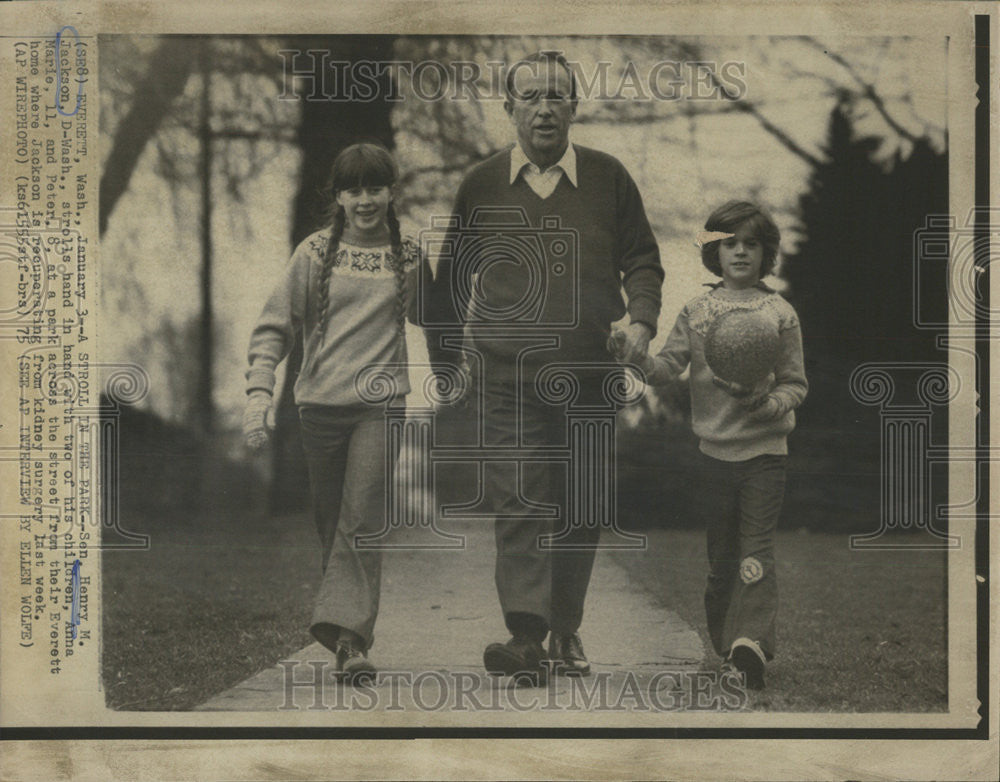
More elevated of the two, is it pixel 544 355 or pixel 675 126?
pixel 675 126

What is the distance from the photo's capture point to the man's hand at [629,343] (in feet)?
16.9

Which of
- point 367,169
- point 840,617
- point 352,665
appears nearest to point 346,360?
point 367,169

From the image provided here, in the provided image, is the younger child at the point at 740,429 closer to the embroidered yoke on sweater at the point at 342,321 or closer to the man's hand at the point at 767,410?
the man's hand at the point at 767,410

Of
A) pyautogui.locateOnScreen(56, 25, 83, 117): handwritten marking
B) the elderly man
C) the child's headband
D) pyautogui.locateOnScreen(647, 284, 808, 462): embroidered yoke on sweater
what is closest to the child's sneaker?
the elderly man

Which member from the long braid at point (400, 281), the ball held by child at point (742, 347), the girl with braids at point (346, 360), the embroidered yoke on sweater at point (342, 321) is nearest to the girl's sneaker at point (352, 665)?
the girl with braids at point (346, 360)

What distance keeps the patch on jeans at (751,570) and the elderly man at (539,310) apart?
2.38 ft

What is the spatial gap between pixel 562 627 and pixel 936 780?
1.97 m

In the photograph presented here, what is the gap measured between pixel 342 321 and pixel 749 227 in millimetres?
2035

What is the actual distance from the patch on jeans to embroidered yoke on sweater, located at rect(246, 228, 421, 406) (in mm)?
1848

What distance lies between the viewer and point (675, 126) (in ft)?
17.1

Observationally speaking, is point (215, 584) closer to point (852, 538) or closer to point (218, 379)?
point (218, 379)

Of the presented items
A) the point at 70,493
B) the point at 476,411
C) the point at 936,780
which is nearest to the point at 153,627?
the point at 70,493

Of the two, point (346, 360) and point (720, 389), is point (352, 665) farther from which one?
point (720, 389)

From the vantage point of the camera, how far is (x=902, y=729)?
5.16m
